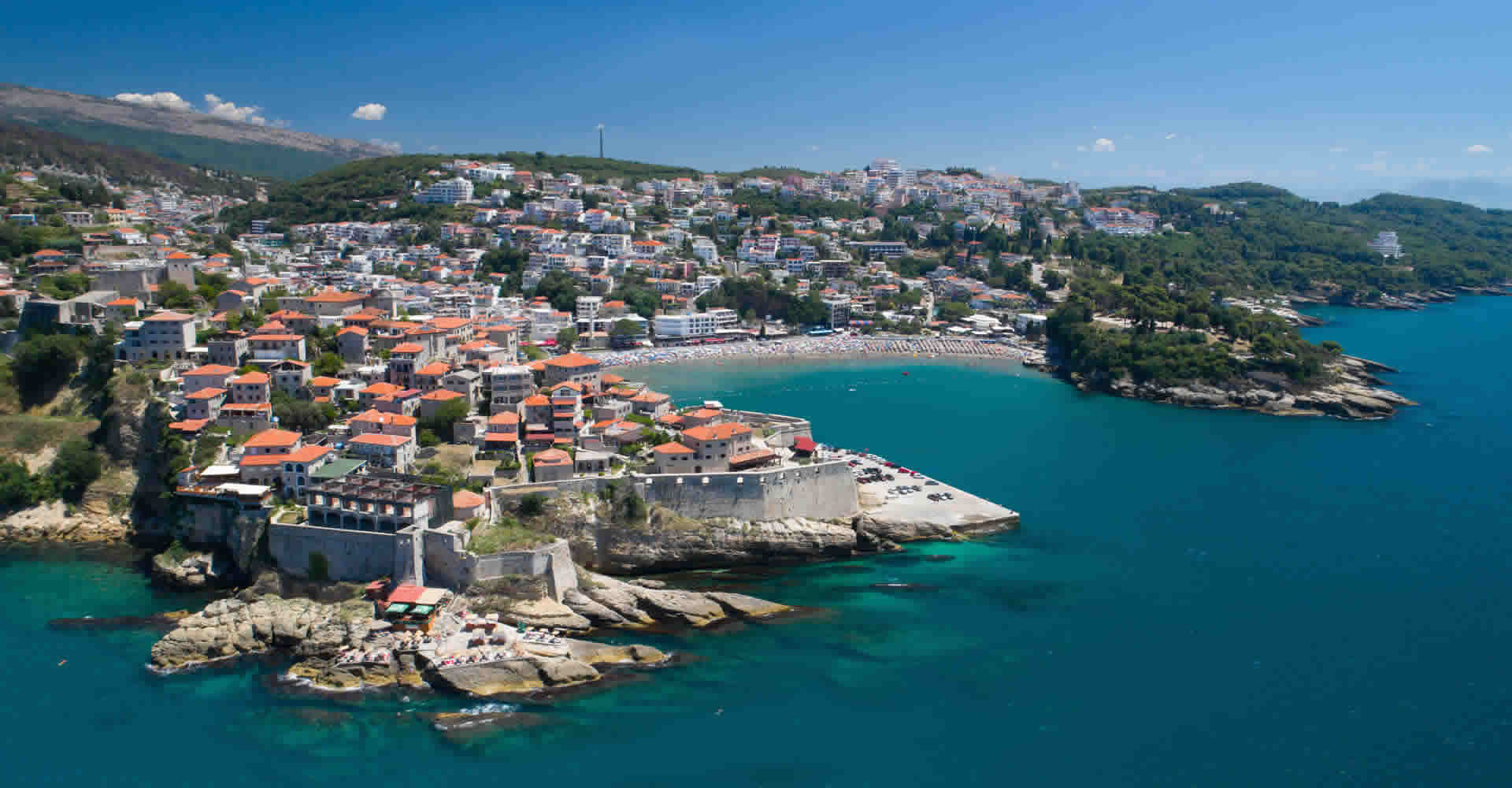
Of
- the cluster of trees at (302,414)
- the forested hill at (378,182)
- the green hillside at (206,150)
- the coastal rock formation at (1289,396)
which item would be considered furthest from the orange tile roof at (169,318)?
the green hillside at (206,150)

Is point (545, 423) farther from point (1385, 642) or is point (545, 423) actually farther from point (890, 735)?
point (1385, 642)

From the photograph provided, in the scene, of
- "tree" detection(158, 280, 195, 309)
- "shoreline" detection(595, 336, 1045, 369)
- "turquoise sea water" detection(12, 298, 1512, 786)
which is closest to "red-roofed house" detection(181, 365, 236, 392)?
"turquoise sea water" detection(12, 298, 1512, 786)

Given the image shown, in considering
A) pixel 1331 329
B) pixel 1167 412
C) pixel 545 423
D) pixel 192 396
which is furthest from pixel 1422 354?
pixel 192 396

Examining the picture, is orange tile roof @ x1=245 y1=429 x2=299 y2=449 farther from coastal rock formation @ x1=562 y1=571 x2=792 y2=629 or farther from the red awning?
coastal rock formation @ x1=562 y1=571 x2=792 y2=629

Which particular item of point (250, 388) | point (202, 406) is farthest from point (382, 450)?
point (202, 406)

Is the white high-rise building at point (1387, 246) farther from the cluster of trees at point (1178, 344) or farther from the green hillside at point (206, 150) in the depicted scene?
the green hillside at point (206, 150)
